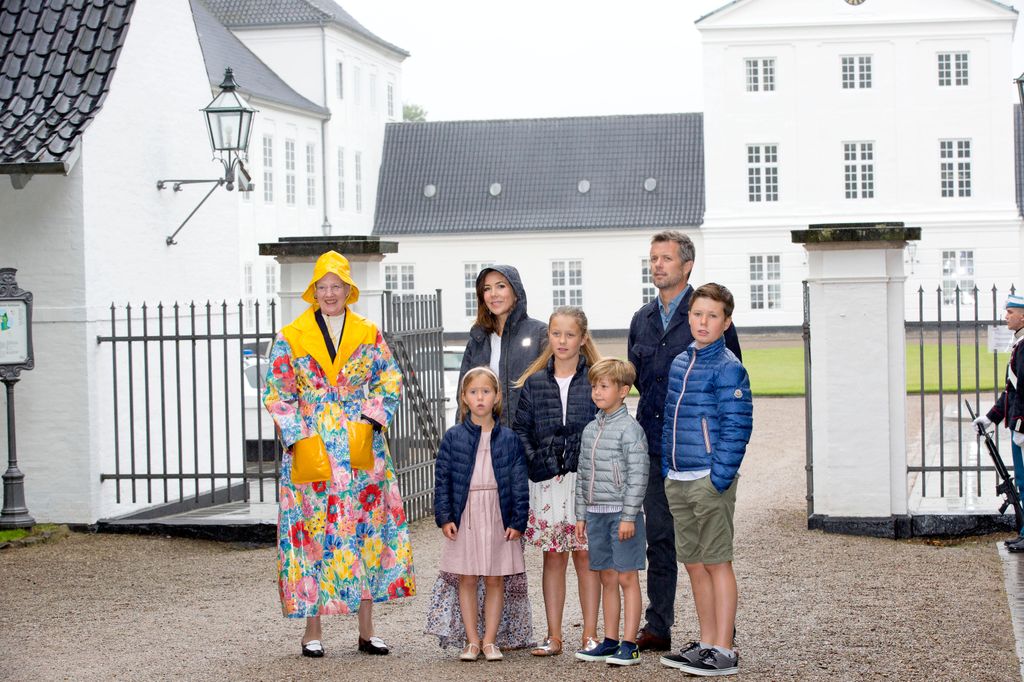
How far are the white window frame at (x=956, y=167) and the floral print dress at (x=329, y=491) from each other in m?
39.9

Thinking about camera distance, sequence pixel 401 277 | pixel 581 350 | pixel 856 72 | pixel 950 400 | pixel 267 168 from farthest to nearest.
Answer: pixel 401 277 → pixel 856 72 → pixel 267 168 → pixel 950 400 → pixel 581 350

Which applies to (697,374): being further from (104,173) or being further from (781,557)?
(104,173)

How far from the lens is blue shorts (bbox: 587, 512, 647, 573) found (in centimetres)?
648

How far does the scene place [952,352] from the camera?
102ft

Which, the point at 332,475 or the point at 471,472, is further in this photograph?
the point at 332,475

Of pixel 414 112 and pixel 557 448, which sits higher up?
pixel 414 112

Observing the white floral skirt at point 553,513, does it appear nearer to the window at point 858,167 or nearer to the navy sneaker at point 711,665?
the navy sneaker at point 711,665

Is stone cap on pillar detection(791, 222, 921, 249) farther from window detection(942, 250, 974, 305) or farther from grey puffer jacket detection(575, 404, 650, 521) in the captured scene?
window detection(942, 250, 974, 305)

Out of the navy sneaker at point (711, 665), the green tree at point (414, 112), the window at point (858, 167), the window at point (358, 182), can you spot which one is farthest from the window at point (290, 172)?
the green tree at point (414, 112)

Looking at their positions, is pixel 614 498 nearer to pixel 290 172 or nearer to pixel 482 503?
pixel 482 503

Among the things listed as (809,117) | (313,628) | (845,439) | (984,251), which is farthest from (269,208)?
(313,628)

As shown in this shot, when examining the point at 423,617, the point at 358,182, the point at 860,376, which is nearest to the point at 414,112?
the point at 358,182

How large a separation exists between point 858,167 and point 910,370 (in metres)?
19.5

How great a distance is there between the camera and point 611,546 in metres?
6.52
